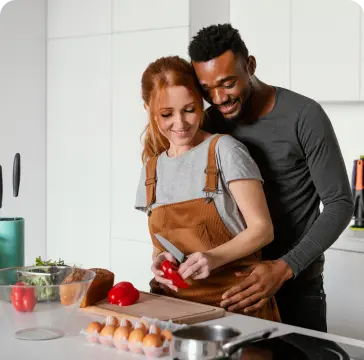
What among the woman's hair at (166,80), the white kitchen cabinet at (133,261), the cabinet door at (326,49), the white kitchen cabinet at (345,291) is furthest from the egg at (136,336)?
the white kitchen cabinet at (133,261)

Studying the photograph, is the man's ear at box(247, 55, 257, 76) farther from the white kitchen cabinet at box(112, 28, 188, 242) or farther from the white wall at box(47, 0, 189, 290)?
the white kitchen cabinet at box(112, 28, 188, 242)

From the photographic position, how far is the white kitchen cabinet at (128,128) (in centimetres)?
368

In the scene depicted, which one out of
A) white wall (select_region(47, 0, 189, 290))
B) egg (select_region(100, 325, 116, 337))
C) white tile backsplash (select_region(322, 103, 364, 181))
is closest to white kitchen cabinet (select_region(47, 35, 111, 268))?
white wall (select_region(47, 0, 189, 290))

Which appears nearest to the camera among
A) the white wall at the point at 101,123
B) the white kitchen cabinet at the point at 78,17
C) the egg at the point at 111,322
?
the egg at the point at 111,322

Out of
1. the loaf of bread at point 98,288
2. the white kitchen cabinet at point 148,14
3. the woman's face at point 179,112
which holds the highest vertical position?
the white kitchen cabinet at point 148,14

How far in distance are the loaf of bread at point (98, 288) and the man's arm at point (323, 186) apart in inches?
18.8

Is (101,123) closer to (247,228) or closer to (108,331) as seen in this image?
(247,228)

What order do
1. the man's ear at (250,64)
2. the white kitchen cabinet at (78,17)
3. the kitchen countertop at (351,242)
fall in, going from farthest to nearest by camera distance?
the white kitchen cabinet at (78,17) < the kitchen countertop at (351,242) < the man's ear at (250,64)

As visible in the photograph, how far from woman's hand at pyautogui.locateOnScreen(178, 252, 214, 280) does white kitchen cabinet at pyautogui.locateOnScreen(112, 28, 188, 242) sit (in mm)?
1909

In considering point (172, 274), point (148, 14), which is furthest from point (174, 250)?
point (148, 14)

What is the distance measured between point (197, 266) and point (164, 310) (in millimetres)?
→ 135

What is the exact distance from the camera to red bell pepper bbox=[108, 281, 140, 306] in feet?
5.93

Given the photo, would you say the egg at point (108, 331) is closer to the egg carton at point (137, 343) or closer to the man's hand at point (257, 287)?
the egg carton at point (137, 343)

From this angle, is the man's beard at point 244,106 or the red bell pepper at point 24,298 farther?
the man's beard at point 244,106
